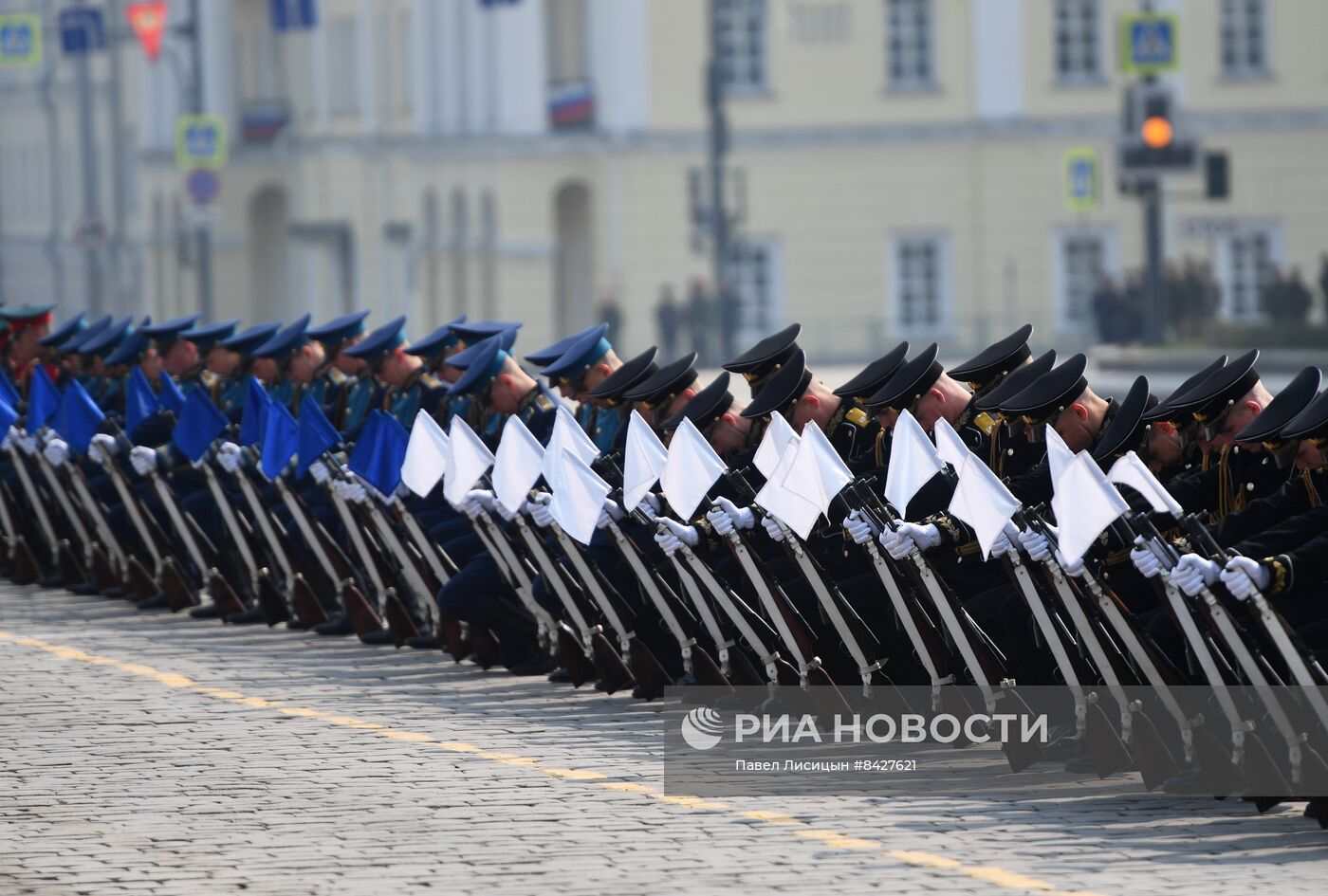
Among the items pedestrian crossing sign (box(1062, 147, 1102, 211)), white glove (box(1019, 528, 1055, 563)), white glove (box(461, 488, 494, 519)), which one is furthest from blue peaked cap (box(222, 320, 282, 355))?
pedestrian crossing sign (box(1062, 147, 1102, 211))

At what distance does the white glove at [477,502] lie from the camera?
45.1 feet

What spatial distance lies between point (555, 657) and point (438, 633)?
3.79 feet

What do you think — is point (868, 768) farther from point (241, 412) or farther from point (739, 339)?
point (739, 339)

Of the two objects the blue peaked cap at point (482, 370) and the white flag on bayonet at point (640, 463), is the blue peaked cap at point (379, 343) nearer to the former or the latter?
the blue peaked cap at point (482, 370)

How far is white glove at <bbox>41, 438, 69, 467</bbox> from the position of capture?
17.4 m

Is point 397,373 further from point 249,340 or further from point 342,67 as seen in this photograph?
point 342,67

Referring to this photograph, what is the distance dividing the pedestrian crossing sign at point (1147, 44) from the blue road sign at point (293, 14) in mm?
21224

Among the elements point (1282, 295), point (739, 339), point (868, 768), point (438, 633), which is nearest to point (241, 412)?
point (438, 633)

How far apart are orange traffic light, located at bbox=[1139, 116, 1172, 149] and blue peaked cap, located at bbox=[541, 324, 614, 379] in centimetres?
1607

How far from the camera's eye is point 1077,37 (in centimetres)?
5016

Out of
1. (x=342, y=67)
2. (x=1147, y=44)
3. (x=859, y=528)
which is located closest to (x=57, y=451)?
(x=859, y=528)

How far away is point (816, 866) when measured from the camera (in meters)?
9.30

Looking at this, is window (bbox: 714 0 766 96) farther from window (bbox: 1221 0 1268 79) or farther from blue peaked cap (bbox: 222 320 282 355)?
blue peaked cap (bbox: 222 320 282 355)

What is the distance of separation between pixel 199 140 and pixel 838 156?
44.6 ft
